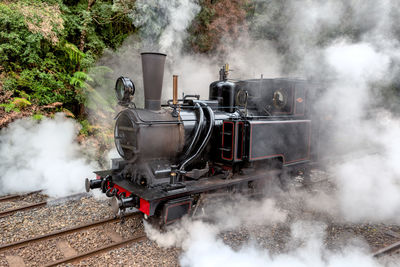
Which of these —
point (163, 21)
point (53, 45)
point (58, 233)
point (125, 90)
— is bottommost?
point (58, 233)

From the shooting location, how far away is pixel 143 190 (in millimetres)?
4012

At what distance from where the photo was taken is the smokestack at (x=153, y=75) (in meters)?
4.10

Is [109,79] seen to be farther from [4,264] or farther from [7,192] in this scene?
[4,264]

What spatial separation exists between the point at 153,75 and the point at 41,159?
425 centimetres

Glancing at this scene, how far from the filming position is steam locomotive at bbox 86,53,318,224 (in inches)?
159

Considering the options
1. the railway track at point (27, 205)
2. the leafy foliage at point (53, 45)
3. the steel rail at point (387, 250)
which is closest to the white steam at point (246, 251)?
the steel rail at point (387, 250)

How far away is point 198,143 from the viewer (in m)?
4.78

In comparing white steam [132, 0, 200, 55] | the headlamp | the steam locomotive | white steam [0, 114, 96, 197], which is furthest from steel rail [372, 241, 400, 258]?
white steam [132, 0, 200, 55]

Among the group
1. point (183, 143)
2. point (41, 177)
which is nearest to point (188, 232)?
point (183, 143)

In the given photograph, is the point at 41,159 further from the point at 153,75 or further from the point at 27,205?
the point at 153,75

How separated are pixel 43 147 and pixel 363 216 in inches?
279

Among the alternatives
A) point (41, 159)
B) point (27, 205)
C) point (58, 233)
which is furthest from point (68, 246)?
point (41, 159)

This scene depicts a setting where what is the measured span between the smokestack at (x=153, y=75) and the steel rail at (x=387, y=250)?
146 inches

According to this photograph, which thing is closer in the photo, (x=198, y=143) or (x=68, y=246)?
(x=68, y=246)
